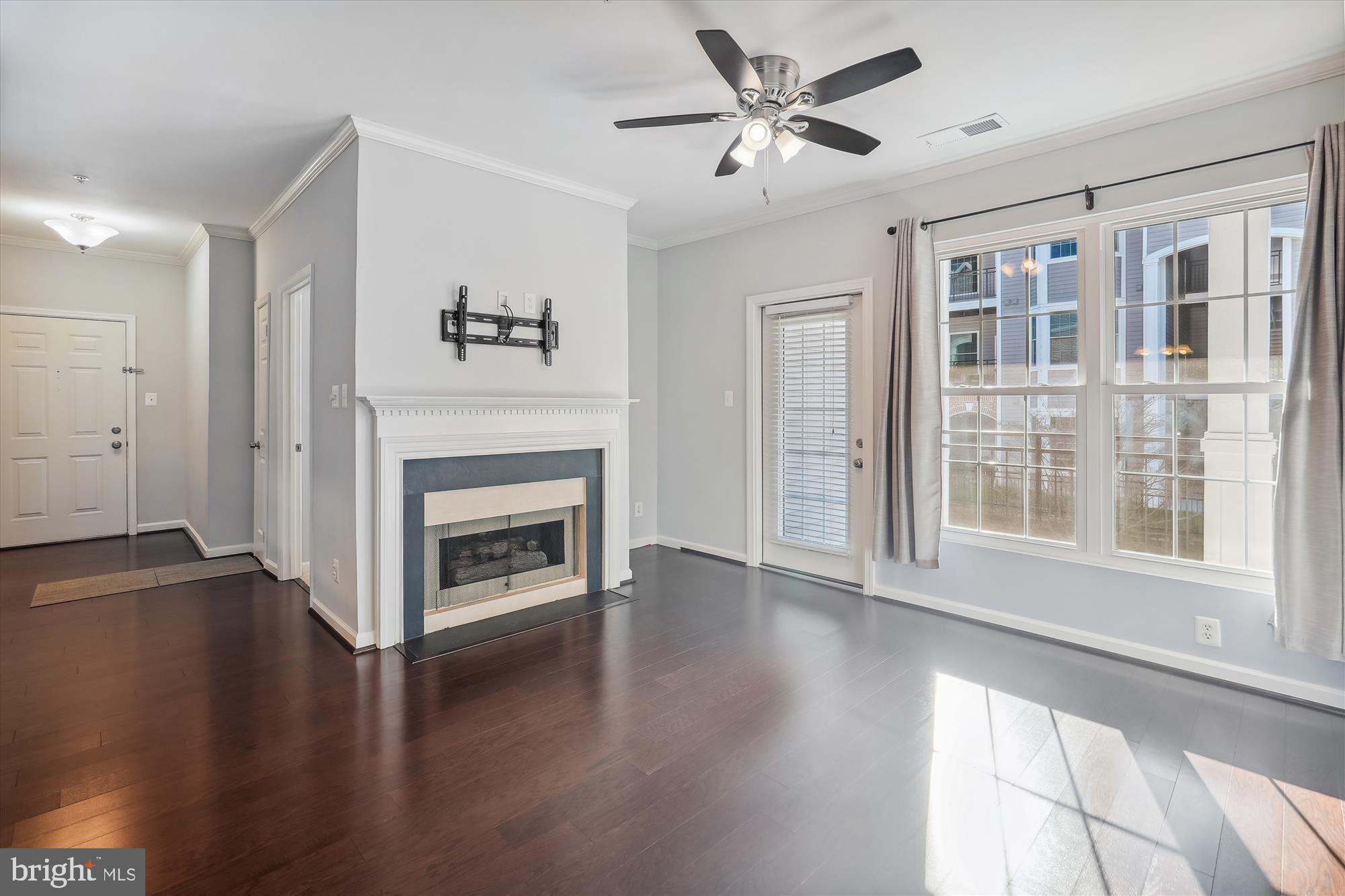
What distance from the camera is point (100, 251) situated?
5.68 metres

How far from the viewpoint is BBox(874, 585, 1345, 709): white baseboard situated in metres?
2.68

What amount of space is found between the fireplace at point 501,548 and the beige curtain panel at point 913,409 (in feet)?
6.43

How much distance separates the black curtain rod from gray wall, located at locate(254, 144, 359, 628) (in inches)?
123

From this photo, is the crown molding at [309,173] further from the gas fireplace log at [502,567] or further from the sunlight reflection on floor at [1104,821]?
the sunlight reflection on floor at [1104,821]

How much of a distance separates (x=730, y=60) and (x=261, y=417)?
4.61 metres

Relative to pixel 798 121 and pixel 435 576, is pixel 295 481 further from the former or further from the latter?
pixel 798 121

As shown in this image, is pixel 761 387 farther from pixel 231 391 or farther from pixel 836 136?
pixel 231 391

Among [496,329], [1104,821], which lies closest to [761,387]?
[496,329]

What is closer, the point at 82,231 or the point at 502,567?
the point at 502,567

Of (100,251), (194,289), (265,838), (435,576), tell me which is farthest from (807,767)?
(100,251)

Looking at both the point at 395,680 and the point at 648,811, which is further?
the point at 395,680

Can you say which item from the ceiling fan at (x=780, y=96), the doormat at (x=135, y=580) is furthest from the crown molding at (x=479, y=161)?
the doormat at (x=135, y=580)

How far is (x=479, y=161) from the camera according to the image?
11.7 ft

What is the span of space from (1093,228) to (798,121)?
1736mm
